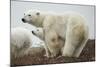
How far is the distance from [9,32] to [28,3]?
40 centimetres

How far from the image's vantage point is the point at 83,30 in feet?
7.79

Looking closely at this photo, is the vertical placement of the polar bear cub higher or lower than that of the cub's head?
lower

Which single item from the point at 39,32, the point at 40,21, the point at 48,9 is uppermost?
the point at 48,9

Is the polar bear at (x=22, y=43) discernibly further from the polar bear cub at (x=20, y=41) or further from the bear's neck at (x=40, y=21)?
the bear's neck at (x=40, y=21)

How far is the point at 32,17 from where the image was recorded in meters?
2.18

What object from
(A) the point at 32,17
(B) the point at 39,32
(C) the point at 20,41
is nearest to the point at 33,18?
(A) the point at 32,17

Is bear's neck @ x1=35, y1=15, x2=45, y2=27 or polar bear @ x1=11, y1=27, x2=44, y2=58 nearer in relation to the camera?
polar bear @ x1=11, y1=27, x2=44, y2=58

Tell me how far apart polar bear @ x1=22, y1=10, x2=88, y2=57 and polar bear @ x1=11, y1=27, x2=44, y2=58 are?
0.40 feet

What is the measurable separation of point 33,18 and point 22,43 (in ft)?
1.07

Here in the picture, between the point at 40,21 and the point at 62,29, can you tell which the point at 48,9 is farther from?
the point at 62,29

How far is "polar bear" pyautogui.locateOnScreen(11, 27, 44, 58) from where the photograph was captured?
2.08 m

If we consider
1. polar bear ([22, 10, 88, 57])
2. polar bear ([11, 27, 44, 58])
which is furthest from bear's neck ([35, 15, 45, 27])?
polar bear ([11, 27, 44, 58])

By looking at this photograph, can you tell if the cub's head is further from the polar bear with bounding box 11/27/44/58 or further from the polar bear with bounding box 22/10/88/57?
the polar bear with bounding box 11/27/44/58

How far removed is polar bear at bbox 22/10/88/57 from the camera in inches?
86.9
